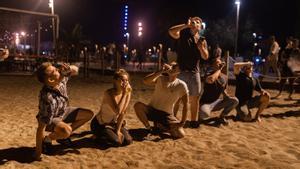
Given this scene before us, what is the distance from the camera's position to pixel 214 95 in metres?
7.16

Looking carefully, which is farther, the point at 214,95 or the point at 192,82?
the point at 214,95

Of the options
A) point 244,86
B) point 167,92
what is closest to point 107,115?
point 167,92

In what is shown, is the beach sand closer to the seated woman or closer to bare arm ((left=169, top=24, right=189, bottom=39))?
the seated woman

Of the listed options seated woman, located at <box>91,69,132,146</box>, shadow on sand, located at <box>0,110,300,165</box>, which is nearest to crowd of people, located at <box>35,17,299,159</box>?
seated woman, located at <box>91,69,132,146</box>

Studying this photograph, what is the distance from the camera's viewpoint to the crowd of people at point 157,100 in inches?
195

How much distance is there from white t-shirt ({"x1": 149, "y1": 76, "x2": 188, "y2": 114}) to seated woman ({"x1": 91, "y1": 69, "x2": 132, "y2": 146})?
2.20ft

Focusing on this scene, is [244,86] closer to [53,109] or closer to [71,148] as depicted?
[71,148]

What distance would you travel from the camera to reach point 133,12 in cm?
6675

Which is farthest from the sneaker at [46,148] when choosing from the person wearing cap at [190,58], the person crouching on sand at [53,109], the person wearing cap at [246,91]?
the person wearing cap at [246,91]

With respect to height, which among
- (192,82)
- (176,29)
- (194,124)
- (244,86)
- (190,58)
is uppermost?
(176,29)

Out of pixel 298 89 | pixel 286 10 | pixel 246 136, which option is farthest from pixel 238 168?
pixel 286 10

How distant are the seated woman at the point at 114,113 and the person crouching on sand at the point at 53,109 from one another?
37 centimetres

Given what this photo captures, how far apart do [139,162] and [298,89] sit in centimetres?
1045

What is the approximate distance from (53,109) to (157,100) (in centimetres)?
184
